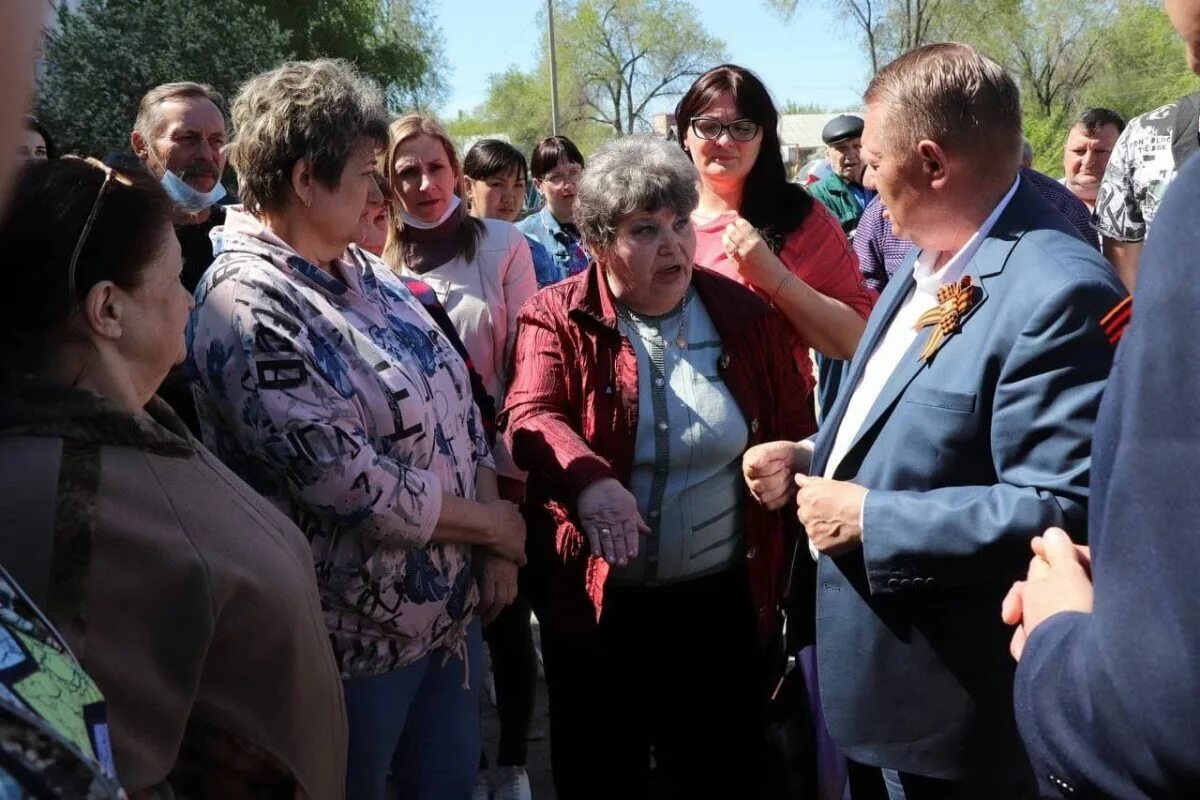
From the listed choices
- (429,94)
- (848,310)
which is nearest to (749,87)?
(848,310)

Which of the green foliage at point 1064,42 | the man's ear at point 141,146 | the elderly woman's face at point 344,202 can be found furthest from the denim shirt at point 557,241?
the green foliage at point 1064,42

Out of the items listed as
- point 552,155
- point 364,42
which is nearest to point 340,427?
point 552,155

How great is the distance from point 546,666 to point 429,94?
29.1 m

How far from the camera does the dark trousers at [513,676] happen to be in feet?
11.2

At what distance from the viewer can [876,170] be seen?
214cm

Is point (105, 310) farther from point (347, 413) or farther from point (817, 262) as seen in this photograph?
point (817, 262)

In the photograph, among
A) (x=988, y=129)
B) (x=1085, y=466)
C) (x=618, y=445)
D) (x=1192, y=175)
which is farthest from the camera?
(x=618, y=445)

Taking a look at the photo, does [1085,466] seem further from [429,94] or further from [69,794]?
[429,94]

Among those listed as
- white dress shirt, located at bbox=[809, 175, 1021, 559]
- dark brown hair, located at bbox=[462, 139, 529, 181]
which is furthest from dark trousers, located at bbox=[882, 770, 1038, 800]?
dark brown hair, located at bbox=[462, 139, 529, 181]

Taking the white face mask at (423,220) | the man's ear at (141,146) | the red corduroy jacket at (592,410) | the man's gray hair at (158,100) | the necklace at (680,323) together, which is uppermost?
the man's gray hair at (158,100)

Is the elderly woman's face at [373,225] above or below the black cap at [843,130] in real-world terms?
below

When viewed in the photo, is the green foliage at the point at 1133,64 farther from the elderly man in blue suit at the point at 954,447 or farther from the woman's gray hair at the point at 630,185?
the elderly man in blue suit at the point at 954,447

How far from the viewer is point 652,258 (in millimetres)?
2652

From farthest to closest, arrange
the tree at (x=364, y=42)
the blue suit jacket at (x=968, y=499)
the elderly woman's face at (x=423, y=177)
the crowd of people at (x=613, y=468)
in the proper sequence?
1. the tree at (x=364, y=42)
2. the elderly woman's face at (x=423, y=177)
3. the blue suit jacket at (x=968, y=499)
4. the crowd of people at (x=613, y=468)
